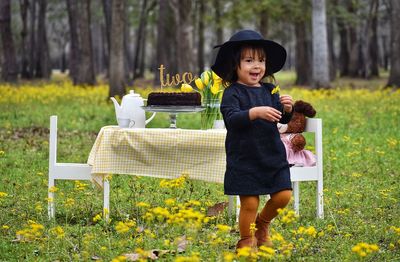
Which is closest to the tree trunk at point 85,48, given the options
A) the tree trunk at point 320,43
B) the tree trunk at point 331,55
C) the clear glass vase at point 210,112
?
the tree trunk at point 320,43

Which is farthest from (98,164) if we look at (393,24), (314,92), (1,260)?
(393,24)

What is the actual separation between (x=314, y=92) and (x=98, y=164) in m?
18.6

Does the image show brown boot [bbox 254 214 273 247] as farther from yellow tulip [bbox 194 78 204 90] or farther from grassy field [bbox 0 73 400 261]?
yellow tulip [bbox 194 78 204 90]

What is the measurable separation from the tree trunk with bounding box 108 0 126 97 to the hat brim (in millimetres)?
15766

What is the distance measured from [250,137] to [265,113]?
0.42m

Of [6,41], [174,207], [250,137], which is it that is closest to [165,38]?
[6,41]

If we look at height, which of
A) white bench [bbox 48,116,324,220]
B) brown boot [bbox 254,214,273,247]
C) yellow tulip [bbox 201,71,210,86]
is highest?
yellow tulip [bbox 201,71,210,86]

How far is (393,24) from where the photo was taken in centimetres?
2755

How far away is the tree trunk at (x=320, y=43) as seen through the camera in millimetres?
26500

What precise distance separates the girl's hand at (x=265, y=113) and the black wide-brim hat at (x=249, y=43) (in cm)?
58

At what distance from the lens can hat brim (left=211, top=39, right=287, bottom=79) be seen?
19.5 ft

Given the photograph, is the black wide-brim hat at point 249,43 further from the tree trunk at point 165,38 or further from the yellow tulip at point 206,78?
the tree trunk at point 165,38

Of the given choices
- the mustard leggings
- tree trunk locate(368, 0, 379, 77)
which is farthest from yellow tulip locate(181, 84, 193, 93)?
tree trunk locate(368, 0, 379, 77)

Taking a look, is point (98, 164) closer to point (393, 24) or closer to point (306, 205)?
point (306, 205)
